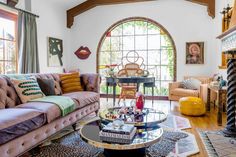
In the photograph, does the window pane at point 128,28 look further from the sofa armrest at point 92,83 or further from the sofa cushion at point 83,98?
the sofa cushion at point 83,98

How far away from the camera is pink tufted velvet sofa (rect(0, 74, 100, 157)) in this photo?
1999 mm

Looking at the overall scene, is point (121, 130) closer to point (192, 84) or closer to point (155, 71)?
point (192, 84)

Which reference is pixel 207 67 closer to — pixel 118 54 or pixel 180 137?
pixel 118 54

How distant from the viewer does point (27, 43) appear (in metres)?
5.06

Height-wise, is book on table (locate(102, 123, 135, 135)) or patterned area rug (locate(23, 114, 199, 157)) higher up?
book on table (locate(102, 123, 135, 135))

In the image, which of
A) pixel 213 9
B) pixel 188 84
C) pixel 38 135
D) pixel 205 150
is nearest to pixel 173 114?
pixel 188 84

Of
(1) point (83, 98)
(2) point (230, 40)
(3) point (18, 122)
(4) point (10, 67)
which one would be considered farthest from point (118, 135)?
(4) point (10, 67)

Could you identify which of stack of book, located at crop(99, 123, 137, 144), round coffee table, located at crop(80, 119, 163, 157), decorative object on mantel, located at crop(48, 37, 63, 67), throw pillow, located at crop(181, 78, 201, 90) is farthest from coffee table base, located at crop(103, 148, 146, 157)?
decorative object on mantel, located at crop(48, 37, 63, 67)

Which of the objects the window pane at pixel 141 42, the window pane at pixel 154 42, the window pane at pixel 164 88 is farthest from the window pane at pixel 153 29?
the window pane at pixel 164 88

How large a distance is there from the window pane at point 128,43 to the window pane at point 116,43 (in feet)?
0.54

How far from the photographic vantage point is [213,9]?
577 centimetres

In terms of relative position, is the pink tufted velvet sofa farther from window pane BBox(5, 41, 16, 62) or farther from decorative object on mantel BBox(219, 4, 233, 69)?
decorative object on mantel BBox(219, 4, 233, 69)

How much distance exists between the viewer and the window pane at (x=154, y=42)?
6.66 metres

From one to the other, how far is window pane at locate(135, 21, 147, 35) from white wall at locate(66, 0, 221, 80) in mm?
284
